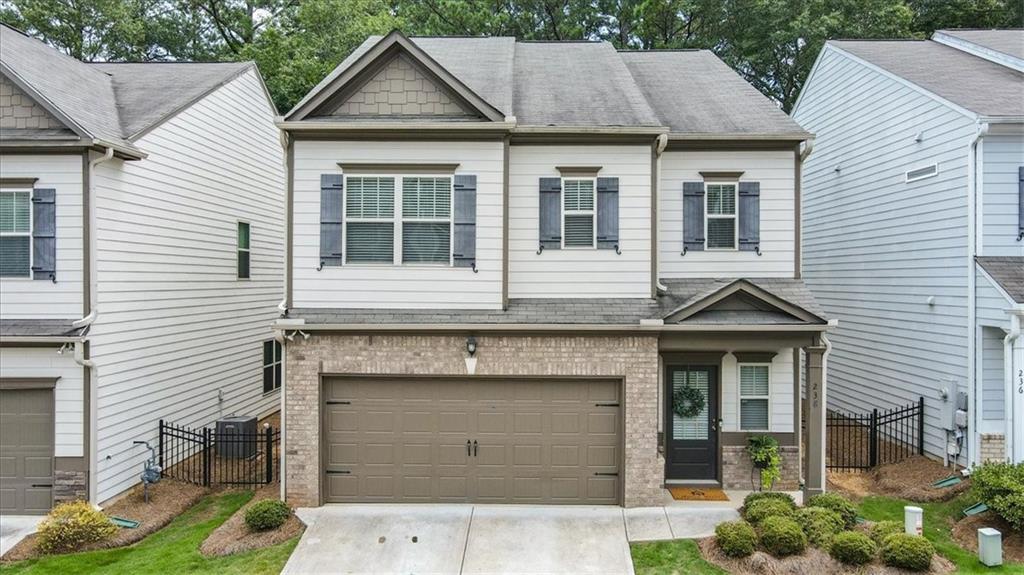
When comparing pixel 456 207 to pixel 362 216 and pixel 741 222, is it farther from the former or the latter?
pixel 741 222

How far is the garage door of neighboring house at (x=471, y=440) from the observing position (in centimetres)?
1009

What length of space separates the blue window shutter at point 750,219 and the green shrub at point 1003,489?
15.9 feet

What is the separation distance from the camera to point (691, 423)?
35.4 feet

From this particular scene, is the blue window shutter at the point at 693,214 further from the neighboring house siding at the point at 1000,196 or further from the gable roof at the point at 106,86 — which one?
the gable roof at the point at 106,86

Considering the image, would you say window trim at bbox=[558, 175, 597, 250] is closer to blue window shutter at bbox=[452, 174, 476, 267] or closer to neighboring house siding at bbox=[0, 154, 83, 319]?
blue window shutter at bbox=[452, 174, 476, 267]

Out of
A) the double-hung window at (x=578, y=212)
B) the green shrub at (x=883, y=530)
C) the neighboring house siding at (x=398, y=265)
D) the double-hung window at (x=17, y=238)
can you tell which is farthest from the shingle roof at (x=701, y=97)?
the double-hung window at (x=17, y=238)

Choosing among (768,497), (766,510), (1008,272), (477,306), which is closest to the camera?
(766,510)

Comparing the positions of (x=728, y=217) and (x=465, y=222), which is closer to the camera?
(x=465, y=222)

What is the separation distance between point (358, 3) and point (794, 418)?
885 inches

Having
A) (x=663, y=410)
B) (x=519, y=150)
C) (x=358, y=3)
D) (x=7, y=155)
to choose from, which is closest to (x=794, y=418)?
(x=663, y=410)

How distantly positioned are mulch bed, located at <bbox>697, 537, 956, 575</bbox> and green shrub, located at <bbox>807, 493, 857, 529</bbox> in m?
1.06

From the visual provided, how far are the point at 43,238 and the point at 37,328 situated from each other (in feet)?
4.80

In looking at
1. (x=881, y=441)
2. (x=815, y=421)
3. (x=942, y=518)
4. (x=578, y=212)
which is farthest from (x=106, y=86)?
(x=881, y=441)

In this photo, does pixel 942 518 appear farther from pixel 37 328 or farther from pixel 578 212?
pixel 37 328
